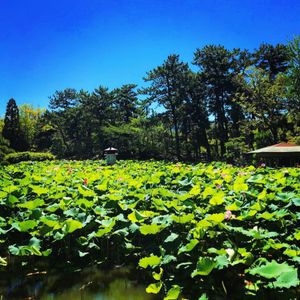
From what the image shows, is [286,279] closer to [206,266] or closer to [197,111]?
[206,266]

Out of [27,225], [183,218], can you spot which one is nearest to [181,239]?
[183,218]

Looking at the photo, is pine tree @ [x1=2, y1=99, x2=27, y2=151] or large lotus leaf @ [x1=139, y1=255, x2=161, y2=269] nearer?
large lotus leaf @ [x1=139, y1=255, x2=161, y2=269]

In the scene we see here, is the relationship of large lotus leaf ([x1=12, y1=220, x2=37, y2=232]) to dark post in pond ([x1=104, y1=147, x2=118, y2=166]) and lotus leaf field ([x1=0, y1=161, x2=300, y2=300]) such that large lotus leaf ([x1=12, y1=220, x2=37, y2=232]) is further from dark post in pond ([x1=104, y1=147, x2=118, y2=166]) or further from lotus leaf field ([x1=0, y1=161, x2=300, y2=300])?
dark post in pond ([x1=104, y1=147, x2=118, y2=166])

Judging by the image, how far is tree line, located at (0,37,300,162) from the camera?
81.6 ft

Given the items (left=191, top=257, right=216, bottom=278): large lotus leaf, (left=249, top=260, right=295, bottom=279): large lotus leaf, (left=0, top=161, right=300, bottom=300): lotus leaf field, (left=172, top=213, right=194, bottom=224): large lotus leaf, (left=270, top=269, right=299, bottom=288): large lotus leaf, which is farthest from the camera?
(left=172, top=213, right=194, bottom=224): large lotus leaf

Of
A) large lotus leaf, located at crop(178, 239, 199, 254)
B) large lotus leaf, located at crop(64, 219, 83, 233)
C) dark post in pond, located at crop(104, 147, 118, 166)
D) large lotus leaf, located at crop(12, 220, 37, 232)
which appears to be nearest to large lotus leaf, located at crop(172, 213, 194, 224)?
large lotus leaf, located at crop(178, 239, 199, 254)

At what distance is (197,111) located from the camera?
3222 centimetres

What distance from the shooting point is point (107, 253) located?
166 inches

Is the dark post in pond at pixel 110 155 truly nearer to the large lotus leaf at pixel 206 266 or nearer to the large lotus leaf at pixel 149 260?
the large lotus leaf at pixel 149 260

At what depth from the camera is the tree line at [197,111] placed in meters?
24.9

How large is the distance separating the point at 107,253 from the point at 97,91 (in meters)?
34.8

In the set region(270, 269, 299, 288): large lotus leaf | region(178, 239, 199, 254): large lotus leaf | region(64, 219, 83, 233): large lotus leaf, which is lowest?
region(270, 269, 299, 288): large lotus leaf

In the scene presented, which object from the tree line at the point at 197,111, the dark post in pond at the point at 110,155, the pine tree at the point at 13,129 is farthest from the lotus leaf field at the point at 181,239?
the pine tree at the point at 13,129

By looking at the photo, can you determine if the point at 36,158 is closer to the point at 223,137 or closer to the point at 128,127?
the point at 128,127
